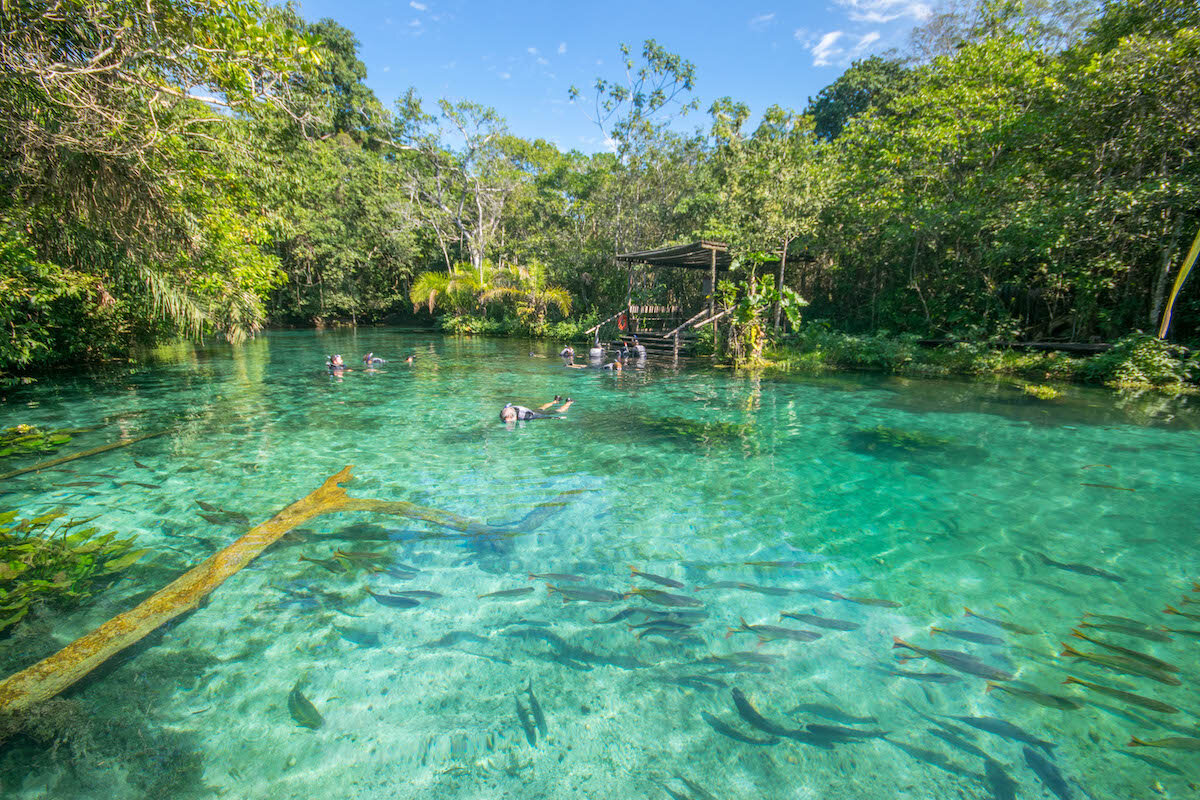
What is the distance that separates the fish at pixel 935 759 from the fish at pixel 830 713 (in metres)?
0.15

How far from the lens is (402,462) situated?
730cm

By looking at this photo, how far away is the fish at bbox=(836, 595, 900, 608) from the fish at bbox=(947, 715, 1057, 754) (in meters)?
1.13

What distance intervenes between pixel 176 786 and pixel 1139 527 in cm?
809

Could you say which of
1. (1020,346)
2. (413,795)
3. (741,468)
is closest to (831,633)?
(413,795)

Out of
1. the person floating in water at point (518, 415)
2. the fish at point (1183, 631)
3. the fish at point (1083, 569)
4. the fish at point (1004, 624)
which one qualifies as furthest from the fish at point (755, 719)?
the person floating in water at point (518, 415)

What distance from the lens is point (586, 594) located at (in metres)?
4.10

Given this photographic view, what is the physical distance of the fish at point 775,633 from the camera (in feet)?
11.8

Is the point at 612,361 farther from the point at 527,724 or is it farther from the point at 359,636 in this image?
the point at 527,724

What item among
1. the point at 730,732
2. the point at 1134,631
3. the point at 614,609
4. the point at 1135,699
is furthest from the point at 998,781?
the point at 614,609

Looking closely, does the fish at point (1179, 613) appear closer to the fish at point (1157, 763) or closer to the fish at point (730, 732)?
the fish at point (1157, 763)

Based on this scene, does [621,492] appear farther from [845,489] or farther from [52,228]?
[52,228]

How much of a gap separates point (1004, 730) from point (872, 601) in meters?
1.30

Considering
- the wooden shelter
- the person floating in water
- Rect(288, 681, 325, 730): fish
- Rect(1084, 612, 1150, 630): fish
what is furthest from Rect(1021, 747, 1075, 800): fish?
the wooden shelter

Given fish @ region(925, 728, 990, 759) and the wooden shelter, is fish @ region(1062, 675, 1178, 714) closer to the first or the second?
fish @ region(925, 728, 990, 759)
